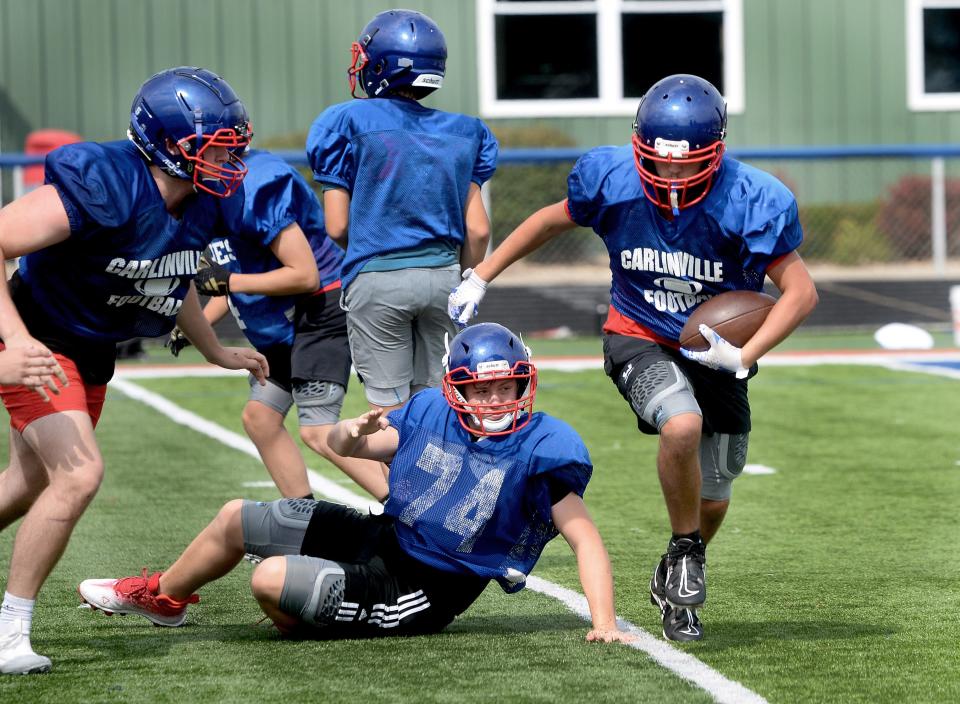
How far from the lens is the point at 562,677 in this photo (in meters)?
3.95

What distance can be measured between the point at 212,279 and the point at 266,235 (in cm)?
24

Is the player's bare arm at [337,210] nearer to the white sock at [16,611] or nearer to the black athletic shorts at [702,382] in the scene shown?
the black athletic shorts at [702,382]

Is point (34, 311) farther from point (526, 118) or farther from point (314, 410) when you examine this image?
point (526, 118)

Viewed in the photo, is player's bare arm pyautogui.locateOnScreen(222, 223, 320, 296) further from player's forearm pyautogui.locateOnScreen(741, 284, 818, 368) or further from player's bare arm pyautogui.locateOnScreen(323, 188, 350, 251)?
player's forearm pyautogui.locateOnScreen(741, 284, 818, 368)

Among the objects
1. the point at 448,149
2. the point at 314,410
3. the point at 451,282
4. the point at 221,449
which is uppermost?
the point at 448,149

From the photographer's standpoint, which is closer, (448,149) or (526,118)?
(448,149)

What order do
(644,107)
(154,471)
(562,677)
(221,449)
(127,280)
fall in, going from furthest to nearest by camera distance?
(221,449), (154,471), (644,107), (127,280), (562,677)

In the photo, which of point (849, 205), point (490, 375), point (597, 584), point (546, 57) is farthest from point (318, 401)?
point (546, 57)

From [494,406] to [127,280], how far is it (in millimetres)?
1060

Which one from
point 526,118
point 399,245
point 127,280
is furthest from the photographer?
point 526,118

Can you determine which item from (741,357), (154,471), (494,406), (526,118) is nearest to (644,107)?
(741,357)

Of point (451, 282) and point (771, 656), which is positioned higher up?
point (451, 282)

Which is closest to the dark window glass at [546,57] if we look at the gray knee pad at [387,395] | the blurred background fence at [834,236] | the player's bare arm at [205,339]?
the blurred background fence at [834,236]

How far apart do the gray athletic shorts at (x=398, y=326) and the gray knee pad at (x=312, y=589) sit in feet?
4.92
